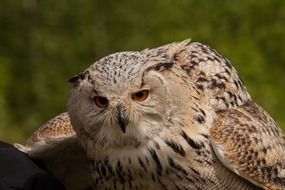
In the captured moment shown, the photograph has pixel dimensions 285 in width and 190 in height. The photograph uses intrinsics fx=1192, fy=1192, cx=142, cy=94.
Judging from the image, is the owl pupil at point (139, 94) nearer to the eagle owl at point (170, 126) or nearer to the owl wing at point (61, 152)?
the eagle owl at point (170, 126)

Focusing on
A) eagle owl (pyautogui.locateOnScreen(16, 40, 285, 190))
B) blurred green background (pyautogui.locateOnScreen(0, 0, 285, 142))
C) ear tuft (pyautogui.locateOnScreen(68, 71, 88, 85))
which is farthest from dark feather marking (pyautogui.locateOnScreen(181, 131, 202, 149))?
blurred green background (pyautogui.locateOnScreen(0, 0, 285, 142))

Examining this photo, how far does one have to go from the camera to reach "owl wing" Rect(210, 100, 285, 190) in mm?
6156

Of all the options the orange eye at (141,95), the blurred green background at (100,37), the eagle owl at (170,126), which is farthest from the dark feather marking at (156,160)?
the blurred green background at (100,37)

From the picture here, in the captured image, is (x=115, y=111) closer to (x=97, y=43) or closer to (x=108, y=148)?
(x=108, y=148)

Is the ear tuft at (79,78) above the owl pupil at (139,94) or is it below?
above

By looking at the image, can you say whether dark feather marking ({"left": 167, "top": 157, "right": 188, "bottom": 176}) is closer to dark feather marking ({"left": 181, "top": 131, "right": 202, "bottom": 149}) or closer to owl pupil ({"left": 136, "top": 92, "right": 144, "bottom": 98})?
dark feather marking ({"left": 181, "top": 131, "right": 202, "bottom": 149})

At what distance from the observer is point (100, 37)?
24.3m

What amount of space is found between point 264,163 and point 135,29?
1813 centimetres

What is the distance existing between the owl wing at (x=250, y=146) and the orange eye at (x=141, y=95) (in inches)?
16.6

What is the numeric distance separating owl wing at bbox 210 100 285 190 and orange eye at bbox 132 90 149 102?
42 centimetres

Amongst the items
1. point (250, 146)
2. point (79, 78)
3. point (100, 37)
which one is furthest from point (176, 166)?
point (100, 37)

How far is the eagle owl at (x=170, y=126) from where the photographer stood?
5.99 metres

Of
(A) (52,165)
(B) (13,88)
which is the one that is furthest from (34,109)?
(A) (52,165)

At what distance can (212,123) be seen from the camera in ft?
20.4
